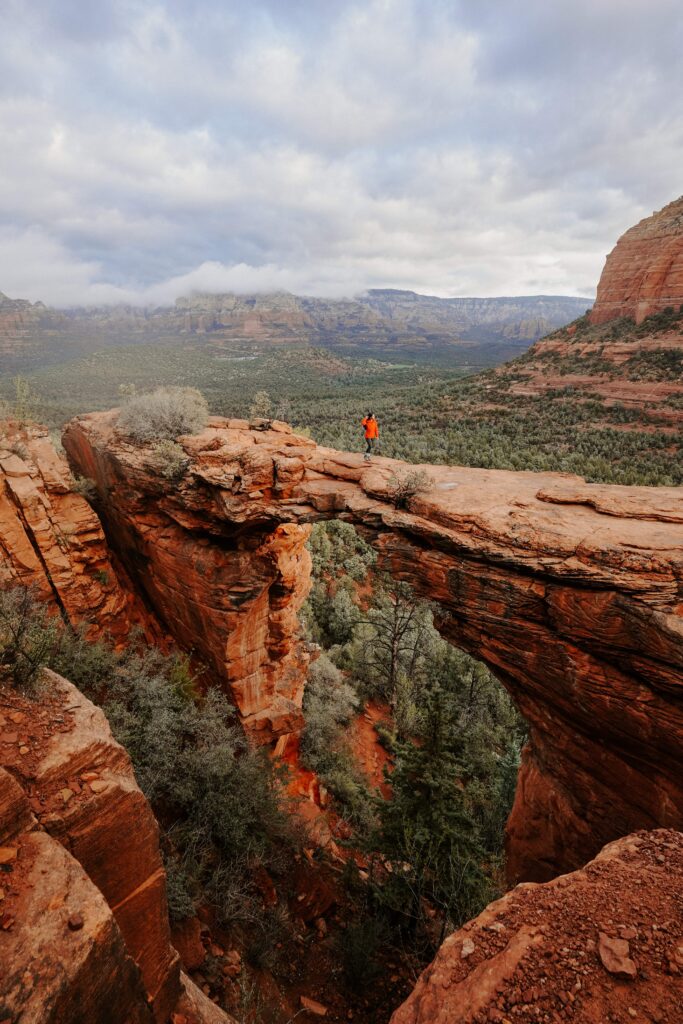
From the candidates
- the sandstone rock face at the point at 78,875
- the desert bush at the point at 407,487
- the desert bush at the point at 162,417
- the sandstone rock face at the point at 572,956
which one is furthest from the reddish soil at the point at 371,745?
the desert bush at the point at 162,417

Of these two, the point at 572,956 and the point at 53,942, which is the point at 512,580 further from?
the point at 53,942

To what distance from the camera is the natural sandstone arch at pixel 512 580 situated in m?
6.33

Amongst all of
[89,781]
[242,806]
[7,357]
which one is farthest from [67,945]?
[7,357]

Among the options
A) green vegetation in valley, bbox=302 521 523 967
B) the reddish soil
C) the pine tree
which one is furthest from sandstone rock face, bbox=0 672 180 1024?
the reddish soil

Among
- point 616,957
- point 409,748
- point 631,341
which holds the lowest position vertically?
point 409,748

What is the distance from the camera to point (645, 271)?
6344 cm

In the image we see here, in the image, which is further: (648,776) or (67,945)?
(648,776)

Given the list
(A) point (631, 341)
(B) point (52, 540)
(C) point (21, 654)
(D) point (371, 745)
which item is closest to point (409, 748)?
(C) point (21, 654)

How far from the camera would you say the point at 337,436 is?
4866 centimetres

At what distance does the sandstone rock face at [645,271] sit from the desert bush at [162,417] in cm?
7294

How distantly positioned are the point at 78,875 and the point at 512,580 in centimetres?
669

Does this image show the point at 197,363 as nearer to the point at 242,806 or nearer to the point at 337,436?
the point at 337,436

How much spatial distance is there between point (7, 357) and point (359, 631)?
127310mm

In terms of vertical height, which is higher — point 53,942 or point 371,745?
point 53,942
